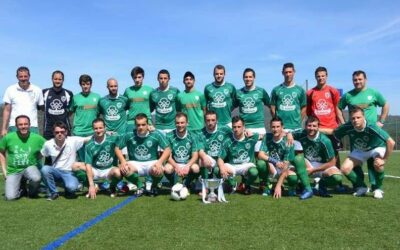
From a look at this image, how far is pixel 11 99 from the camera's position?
757 centimetres

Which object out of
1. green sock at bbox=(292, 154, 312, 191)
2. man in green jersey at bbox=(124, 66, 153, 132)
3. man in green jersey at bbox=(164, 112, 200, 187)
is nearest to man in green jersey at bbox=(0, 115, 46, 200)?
man in green jersey at bbox=(124, 66, 153, 132)

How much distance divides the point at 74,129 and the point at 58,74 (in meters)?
1.07

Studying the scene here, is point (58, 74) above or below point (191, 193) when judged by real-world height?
above

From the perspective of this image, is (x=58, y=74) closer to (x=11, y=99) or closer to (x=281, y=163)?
(x=11, y=99)

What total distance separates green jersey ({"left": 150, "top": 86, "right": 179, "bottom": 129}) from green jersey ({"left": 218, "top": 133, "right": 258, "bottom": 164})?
141 cm

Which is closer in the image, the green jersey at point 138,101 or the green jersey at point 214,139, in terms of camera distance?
the green jersey at point 214,139

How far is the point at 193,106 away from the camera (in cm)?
755

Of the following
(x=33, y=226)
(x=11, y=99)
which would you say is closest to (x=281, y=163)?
(x=33, y=226)

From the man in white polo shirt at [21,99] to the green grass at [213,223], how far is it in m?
2.11

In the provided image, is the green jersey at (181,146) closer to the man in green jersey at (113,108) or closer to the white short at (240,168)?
the white short at (240,168)

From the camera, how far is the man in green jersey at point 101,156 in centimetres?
653

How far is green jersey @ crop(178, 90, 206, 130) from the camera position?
754 cm

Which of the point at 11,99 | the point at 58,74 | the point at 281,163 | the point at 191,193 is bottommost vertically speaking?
the point at 191,193

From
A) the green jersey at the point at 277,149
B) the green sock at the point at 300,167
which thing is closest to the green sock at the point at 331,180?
the green sock at the point at 300,167
